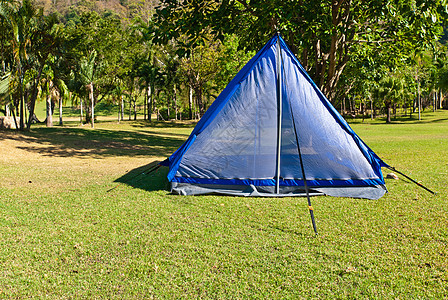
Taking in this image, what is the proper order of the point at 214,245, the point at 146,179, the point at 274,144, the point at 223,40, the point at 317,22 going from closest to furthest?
the point at 214,245 < the point at 274,144 < the point at 146,179 < the point at 317,22 < the point at 223,40

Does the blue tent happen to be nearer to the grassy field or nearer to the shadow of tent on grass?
the grassy field

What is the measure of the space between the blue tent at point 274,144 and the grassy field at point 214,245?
40 cm

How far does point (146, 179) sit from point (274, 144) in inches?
129

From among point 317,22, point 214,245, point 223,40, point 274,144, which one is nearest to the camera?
point 214,245

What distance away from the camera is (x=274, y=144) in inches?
278

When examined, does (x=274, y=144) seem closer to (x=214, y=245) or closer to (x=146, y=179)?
(x=214, y=245)

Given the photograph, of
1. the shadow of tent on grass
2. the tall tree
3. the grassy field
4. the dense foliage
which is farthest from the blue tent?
the tall tree

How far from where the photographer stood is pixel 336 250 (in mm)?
4438

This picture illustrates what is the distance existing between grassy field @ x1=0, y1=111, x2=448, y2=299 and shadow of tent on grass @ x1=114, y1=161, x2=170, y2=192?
113mm

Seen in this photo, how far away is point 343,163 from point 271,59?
238 centimetres

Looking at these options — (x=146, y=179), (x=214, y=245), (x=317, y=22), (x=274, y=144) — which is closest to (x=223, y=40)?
(x=317, y=22)

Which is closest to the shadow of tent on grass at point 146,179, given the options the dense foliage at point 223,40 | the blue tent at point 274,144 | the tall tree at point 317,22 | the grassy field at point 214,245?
the grassy field at point 214,245

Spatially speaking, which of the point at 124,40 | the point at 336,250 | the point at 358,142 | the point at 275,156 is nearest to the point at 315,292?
the point at 336,250

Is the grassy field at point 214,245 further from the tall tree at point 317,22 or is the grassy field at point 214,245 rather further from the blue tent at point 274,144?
the tall tree at point 317,22
